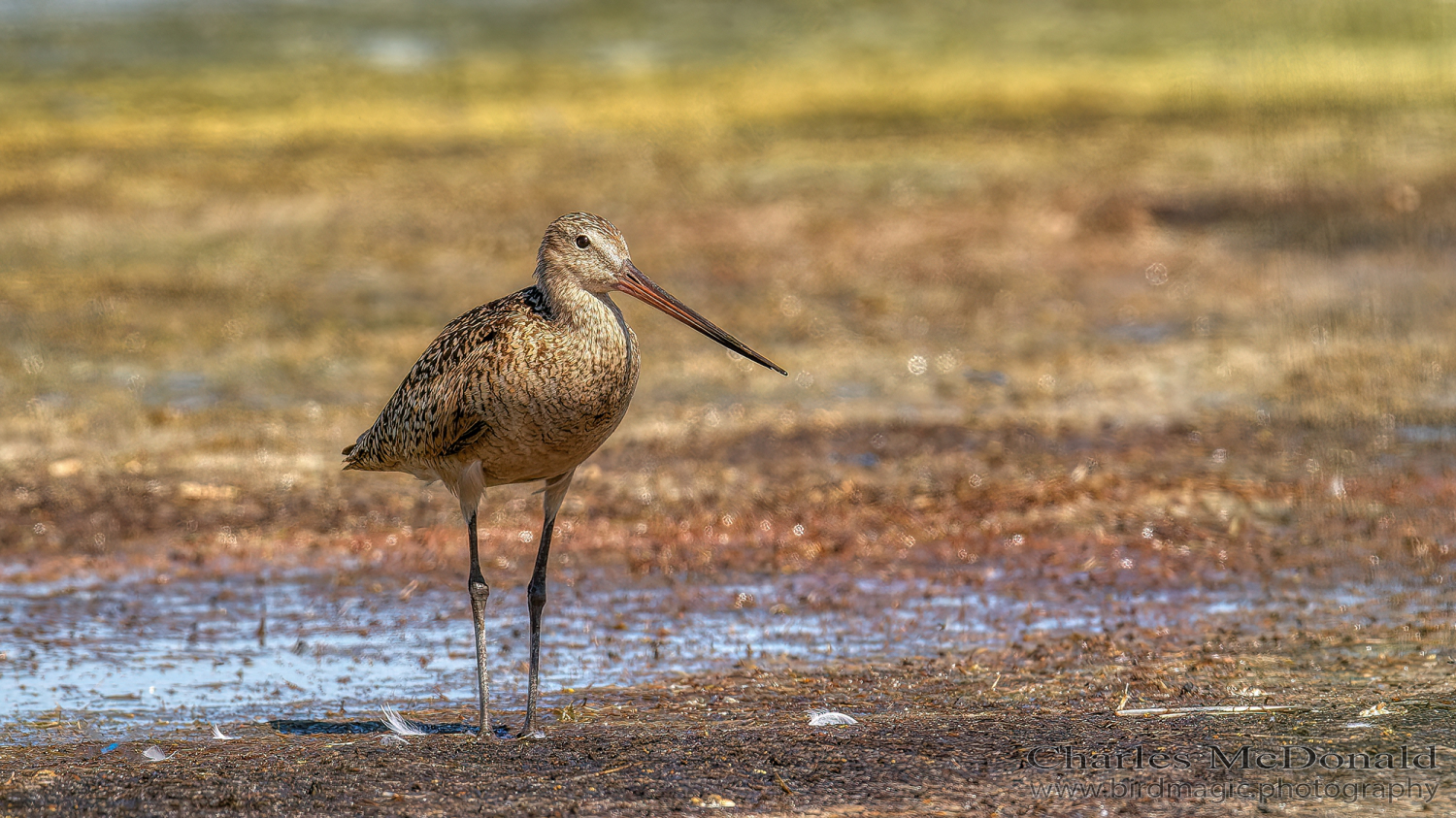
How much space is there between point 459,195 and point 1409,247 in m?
10.6

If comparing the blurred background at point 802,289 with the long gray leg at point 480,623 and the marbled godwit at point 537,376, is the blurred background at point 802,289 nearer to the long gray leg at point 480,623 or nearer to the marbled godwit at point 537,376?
the long gray leg at point 480,623

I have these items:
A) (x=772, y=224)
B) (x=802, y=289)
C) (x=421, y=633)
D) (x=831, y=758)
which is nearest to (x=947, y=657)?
(x=831, y=758)

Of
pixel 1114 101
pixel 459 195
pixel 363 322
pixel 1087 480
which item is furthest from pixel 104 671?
pixel 1114 101

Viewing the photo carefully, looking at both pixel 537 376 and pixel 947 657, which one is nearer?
pixel 537 376

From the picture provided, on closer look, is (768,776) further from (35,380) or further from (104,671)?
(35,380)

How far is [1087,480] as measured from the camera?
1042cm

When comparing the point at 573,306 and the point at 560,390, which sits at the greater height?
the point at 573,306

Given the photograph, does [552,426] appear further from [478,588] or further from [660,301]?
[478,588]

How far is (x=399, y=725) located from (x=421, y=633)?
1.84 m

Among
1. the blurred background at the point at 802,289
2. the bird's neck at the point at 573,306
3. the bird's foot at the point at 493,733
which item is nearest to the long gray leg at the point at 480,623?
the bird's foot at the point at 493,733

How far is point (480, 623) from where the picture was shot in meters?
6.62

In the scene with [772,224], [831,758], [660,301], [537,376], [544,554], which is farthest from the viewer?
[772,224]

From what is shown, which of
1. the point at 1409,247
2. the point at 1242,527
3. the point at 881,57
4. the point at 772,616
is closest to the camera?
the point at 772,616

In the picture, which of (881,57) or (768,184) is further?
(881,57)
